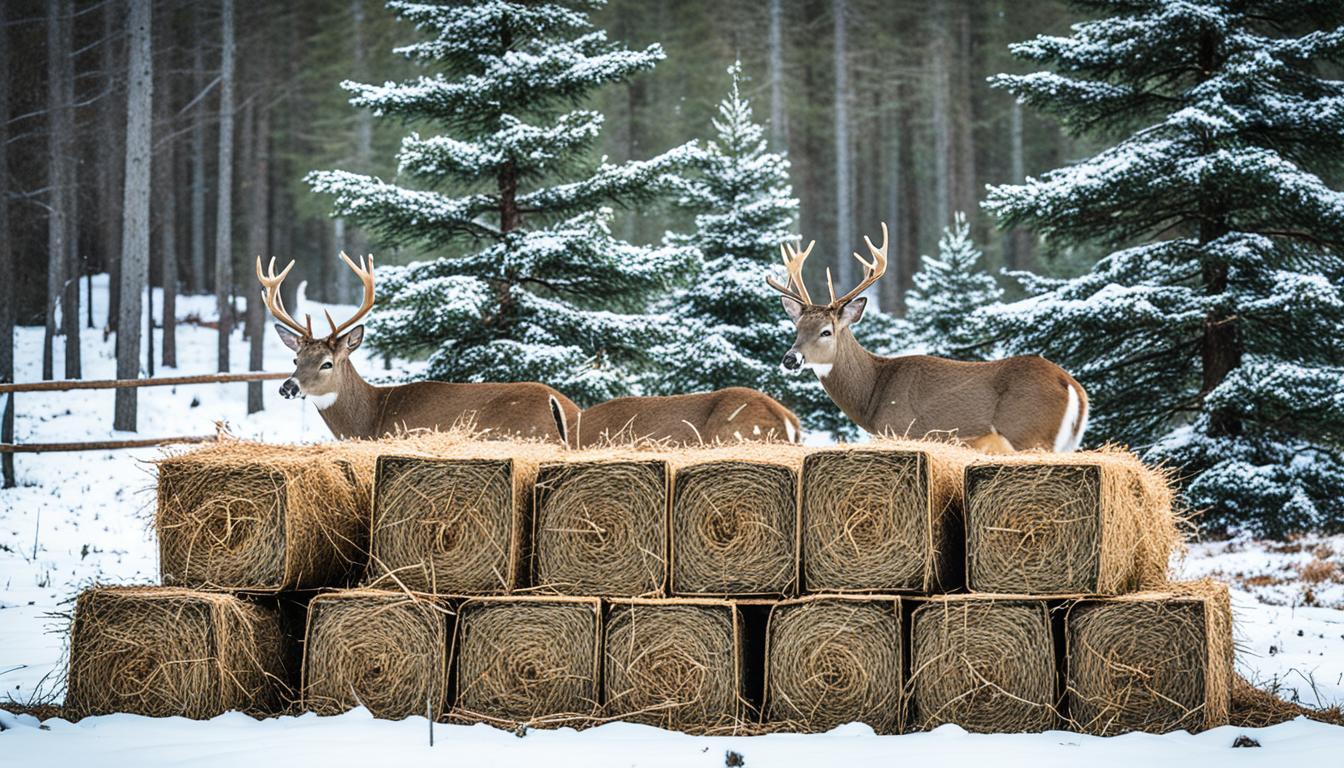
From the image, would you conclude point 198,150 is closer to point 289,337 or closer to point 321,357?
point 289,337

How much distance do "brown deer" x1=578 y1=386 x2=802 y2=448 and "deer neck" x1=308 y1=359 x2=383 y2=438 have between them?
72.5 inches

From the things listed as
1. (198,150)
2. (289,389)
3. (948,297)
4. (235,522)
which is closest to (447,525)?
(235,522)

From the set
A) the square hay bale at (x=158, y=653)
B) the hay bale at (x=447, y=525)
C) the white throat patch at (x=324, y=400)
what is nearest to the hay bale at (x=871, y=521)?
the hay bale at (x=447, y=525)

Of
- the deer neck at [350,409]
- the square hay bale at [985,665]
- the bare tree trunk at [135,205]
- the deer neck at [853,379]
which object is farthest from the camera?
the bare tree trunk at [135,205]

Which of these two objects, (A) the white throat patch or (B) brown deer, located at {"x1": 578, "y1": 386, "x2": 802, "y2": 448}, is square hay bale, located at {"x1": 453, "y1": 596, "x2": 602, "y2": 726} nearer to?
(B) brown deer, located at {"x1": 578, "y1": 386, "x2": 802, "y2": 448}

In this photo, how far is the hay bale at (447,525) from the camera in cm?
573

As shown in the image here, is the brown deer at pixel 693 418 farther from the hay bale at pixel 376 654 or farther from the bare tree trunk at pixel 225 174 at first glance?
the bare tree trunk at pixel 225 174

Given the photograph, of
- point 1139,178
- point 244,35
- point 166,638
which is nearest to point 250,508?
point 166,638

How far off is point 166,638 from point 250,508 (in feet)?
2.08

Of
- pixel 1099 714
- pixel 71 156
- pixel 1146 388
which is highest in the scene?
pixel 71 156

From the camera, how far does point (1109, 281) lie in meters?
12.7

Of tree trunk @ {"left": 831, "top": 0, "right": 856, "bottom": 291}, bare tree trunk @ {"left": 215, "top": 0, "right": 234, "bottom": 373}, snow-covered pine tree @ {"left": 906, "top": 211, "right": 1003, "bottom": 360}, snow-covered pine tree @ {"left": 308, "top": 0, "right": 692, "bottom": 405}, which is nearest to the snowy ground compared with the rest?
snow-covered pine tree @ {"left": 308, "top": 0, "right": 692, "bottom": 405}

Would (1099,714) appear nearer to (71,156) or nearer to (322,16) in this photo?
(71,156)

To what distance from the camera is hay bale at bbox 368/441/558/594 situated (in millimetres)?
5730
